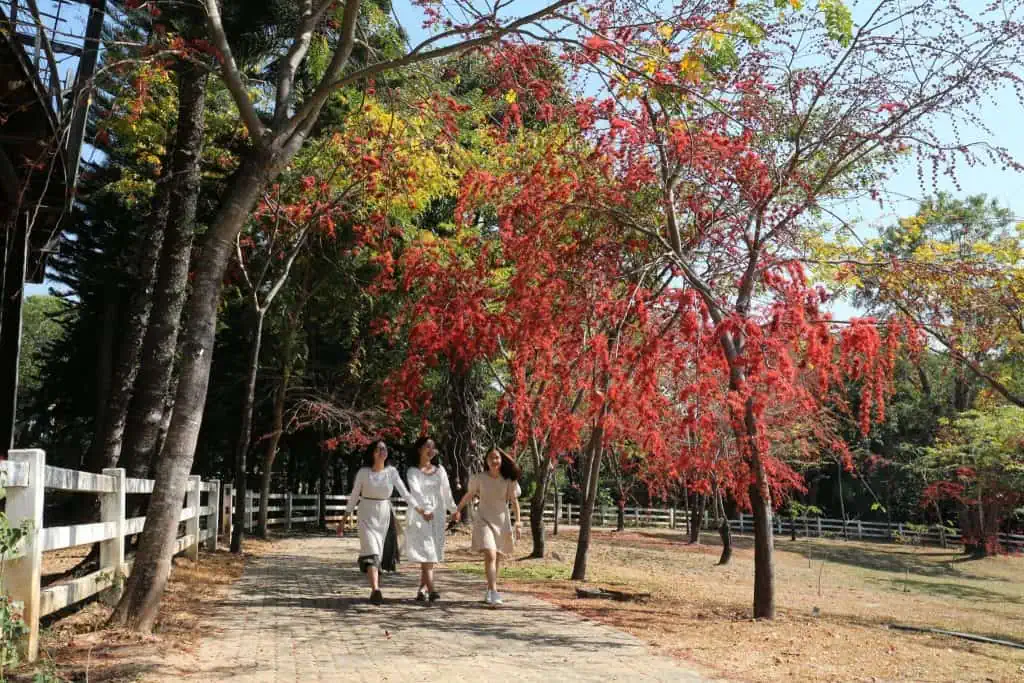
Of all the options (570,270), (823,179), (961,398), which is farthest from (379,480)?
(961,398)

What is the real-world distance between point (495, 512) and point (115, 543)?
13.1 ft

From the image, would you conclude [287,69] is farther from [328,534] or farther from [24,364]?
[24,364]

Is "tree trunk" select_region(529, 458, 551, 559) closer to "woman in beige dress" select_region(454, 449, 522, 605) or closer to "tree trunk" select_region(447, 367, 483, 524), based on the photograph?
"tree trunk" select_region(447, 367, 483, 524)

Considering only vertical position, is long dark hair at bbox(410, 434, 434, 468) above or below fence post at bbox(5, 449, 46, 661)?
above

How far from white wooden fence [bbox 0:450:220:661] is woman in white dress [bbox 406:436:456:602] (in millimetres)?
2883

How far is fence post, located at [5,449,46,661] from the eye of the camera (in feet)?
18.9

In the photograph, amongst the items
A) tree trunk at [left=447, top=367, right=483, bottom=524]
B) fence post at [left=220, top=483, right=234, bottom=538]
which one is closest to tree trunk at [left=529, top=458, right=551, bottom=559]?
tree trunk at [left=447, top=367, right=483, bottom=524]

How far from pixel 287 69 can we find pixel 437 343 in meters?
4.17

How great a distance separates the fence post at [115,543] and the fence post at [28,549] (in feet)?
8.31

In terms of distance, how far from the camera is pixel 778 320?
8.45m

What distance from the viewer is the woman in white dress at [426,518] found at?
34.2 ft

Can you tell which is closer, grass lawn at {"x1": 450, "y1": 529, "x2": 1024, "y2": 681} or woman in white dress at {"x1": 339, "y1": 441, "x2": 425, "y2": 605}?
grass lawn at {"x1": 450, "y1": 529, "x2": 1024, "y2": 681}

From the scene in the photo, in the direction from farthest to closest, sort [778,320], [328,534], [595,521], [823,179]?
1. [595,521]
2. [328,534]
3. [823,179]
4. [778,320]

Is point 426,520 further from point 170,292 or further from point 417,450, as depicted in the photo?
point 170,292
